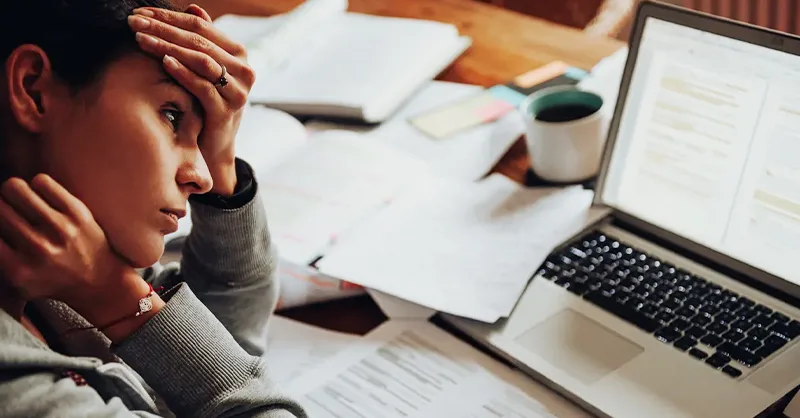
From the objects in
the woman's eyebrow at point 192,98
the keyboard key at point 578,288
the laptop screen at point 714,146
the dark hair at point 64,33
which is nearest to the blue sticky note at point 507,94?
the laptop screen at point 714,146

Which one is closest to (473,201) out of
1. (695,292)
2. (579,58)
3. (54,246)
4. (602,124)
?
(602,124)

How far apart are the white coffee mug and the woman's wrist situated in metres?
0.56

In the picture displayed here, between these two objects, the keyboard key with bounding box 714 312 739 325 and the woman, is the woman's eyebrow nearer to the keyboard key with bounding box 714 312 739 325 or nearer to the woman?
the woman

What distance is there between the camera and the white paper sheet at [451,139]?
1.18 meters

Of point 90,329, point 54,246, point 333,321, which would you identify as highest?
point 54,246

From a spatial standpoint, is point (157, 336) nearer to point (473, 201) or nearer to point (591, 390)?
point (591, 390)

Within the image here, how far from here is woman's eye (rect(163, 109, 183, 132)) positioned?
25.7 inches

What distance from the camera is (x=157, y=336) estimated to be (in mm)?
695

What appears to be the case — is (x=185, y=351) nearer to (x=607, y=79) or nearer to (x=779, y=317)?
(x=779, y=317)

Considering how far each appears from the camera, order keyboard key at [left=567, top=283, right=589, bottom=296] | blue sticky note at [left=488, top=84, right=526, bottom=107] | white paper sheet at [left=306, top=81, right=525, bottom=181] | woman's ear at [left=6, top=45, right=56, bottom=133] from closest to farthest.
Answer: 1. woman's ear at [left=6, top=45, right=56, bottom=133]
2. keyboard key at [left=567, top=283, right=589, bottom=296]
3. white paper sheet at [left=306, top=81, right=525, bottom=181]
4. blue sticky note at [left=488, top=84, right=526, bottom=107]

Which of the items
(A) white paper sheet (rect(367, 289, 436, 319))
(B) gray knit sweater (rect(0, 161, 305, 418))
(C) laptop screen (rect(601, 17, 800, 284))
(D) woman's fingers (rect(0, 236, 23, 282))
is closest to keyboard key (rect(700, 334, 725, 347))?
(C) laptop screen (rect(601, 17, 800, 284))

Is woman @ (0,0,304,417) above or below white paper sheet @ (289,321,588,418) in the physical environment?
above

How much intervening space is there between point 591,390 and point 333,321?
295 mm

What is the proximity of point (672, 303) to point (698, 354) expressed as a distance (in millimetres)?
76
